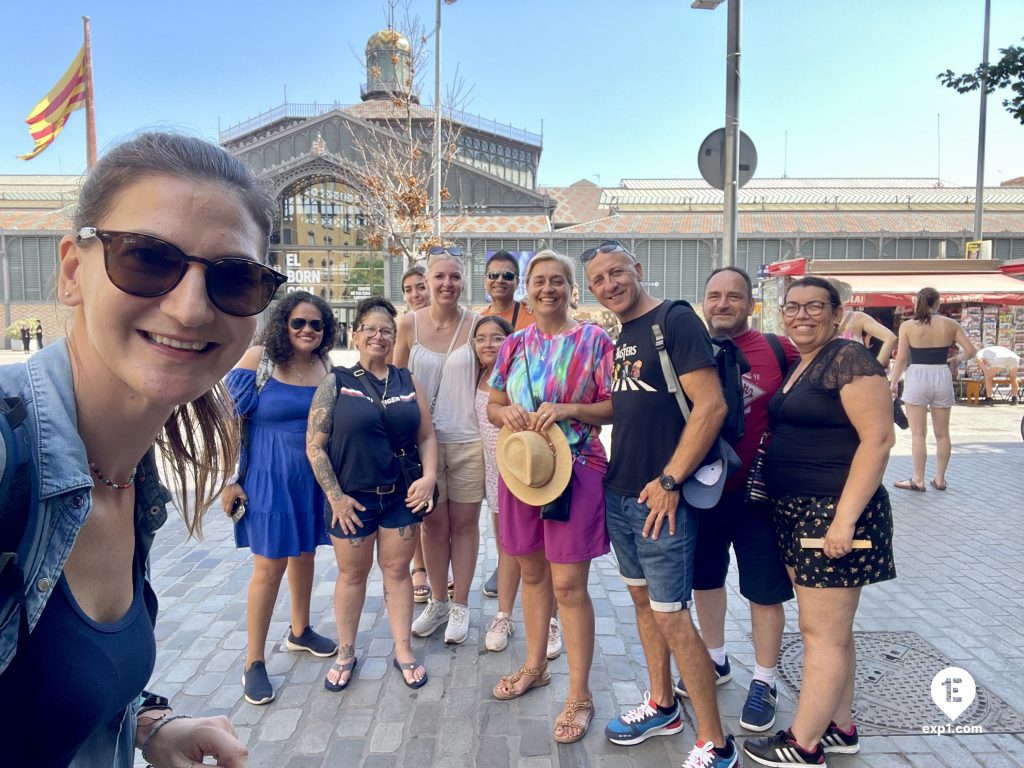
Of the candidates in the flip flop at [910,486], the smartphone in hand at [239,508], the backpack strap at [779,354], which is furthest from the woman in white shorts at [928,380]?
the smartphone in hand at [239,508]

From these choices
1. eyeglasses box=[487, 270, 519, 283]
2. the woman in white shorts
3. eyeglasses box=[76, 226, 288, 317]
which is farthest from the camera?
the woman in white shorts

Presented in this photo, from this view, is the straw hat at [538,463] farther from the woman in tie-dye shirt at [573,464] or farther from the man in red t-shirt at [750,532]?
the man in red t-shirt at [750,532]

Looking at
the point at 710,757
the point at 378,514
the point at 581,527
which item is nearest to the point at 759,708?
the point at 710,757

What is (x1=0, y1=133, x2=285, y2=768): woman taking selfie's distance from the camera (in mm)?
1051

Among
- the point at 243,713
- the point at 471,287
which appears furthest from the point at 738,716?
the point at 471,287

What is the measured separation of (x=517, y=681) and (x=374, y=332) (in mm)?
2128

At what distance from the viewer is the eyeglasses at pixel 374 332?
388 centimetres

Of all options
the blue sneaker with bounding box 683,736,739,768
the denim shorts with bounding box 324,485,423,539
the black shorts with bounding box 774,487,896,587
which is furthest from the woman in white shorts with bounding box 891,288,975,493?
the denim shorts with bounding box 324,485,423,539

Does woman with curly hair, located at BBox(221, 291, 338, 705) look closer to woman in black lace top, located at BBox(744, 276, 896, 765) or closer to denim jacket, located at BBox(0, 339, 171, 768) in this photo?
woman in black lace top, located at BBox(744, 276, 896, 765)

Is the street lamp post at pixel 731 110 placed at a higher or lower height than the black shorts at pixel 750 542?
higher

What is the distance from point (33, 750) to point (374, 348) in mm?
2890

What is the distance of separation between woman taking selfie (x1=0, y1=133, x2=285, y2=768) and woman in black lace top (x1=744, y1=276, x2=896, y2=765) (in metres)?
2.45

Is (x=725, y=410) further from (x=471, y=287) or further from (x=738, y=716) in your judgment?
(x=471, y=287)

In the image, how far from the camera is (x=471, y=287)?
40.4 meters
